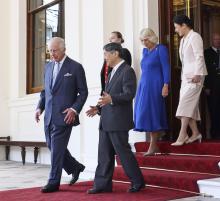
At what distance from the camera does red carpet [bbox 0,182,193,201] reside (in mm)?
4113

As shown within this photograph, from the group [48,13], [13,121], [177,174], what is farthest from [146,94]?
[13,121]

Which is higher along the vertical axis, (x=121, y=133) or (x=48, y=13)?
(x=48, y=13)

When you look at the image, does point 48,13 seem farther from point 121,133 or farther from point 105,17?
point 121,133

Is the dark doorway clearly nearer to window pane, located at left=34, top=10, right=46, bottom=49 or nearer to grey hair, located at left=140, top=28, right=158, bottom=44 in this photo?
grey hair, located at left=140, top=28, right=158, bottom=44

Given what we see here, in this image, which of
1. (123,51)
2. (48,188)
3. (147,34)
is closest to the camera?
(48,188)

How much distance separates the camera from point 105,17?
6609mm

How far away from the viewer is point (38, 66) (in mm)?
9500

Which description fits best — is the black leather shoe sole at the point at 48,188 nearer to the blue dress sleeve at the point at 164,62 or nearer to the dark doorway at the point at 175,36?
the blue dress sleeve at the point at 164,62

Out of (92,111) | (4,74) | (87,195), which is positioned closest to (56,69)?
(92,111)

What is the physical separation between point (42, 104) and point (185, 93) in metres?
1.65

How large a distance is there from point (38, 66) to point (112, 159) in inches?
213

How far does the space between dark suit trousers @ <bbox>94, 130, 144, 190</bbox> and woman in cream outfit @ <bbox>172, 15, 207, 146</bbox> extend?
1.12 metres

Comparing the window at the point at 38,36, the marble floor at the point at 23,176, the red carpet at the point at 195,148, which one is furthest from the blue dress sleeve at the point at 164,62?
the window at the point at 38,36

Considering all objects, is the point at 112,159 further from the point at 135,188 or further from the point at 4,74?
the point at 4,74
